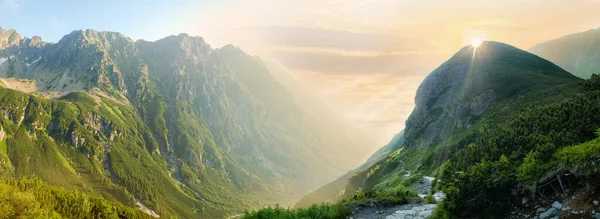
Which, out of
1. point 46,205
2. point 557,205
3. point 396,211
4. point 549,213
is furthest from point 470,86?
point 46,205

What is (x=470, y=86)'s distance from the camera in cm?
9800

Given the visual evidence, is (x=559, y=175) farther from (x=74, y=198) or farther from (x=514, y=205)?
(x=74, y=198)

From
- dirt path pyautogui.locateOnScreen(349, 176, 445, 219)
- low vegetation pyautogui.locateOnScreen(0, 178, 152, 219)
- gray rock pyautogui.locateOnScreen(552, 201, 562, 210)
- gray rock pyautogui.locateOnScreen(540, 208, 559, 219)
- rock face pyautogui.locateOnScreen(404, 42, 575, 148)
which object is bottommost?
low vegetation pyautogui.locateOnScreen(0, 178, 152, 219)

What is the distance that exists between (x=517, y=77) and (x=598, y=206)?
88800 millimetres

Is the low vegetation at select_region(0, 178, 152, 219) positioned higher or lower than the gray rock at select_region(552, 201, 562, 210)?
lower

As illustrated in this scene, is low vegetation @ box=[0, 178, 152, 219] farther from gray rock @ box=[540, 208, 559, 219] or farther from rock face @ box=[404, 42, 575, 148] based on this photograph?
rock face @ box=[404, 42, 575, 148]

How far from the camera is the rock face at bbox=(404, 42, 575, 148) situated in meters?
80.1

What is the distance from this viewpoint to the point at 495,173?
1505 cm

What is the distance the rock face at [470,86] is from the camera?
80.1 metres

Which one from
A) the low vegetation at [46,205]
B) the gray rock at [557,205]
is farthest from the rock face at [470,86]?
the low vegetation at [46,205]

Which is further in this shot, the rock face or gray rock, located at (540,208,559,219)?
the rock face

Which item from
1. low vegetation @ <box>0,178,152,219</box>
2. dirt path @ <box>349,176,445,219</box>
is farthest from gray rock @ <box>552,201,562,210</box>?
low vegetation @ <box>0,178,152,219</box>

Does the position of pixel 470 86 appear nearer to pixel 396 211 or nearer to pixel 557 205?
pixel 396 211

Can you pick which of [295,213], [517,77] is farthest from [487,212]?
[517,77]
